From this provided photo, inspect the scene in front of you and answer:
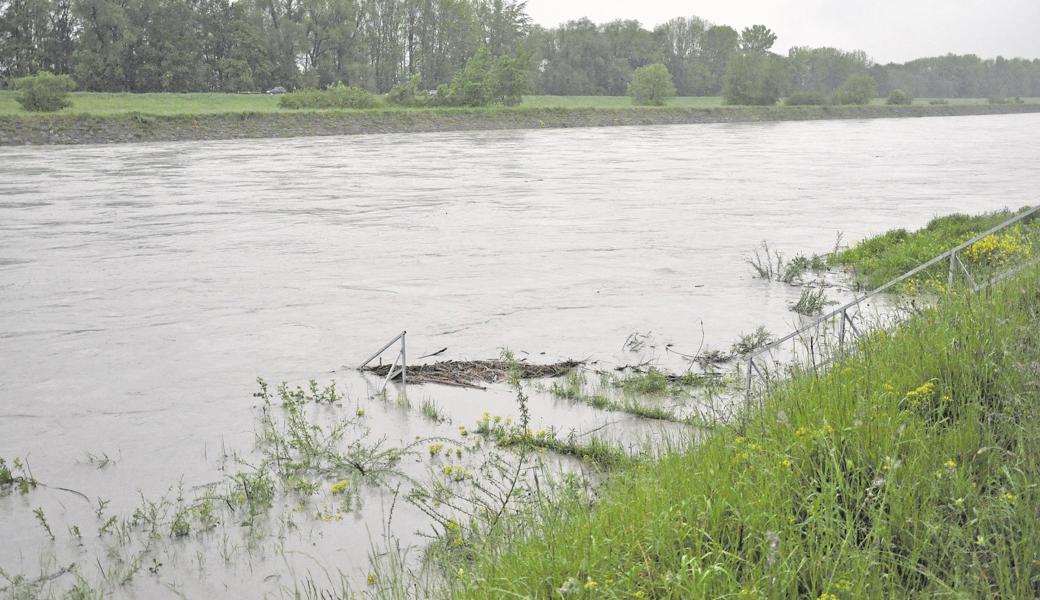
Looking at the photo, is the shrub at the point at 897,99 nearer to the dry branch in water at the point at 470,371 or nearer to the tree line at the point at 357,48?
the tree line at the point at 357,48

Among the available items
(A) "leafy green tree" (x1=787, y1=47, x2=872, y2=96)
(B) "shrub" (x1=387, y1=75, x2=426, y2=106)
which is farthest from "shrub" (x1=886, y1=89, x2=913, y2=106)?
(B) "shrub" (x1=387, y1=75, x2=426, y2=106)

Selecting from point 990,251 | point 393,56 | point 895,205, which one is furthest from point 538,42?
point 990,251

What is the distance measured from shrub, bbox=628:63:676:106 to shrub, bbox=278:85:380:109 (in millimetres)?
28874

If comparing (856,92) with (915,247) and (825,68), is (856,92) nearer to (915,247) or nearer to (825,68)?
(825,68)

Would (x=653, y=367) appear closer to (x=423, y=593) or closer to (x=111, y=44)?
(x=423, y=593)

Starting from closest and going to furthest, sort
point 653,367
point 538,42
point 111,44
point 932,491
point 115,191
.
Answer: point 932,491, point 653,367, point 115,191, point 111,44, point 538,42

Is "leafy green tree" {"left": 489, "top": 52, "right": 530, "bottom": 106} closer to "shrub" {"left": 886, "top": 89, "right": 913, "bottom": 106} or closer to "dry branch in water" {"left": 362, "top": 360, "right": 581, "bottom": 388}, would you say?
"shrub" {"left": 886, "top": 89, "right": 913, "bottom": 106}

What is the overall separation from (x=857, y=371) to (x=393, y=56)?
95623 mm

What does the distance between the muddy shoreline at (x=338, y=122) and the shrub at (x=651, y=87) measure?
7.07 m

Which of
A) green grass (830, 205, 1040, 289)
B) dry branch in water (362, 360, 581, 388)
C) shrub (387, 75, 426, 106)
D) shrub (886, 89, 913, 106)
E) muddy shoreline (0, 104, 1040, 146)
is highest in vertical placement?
shrub (886, 89, 913, 106)

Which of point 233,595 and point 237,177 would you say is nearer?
point 233,595

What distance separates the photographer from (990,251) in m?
10.5

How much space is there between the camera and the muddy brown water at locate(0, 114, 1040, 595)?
6672 mm

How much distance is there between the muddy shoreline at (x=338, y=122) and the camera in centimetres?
4381
